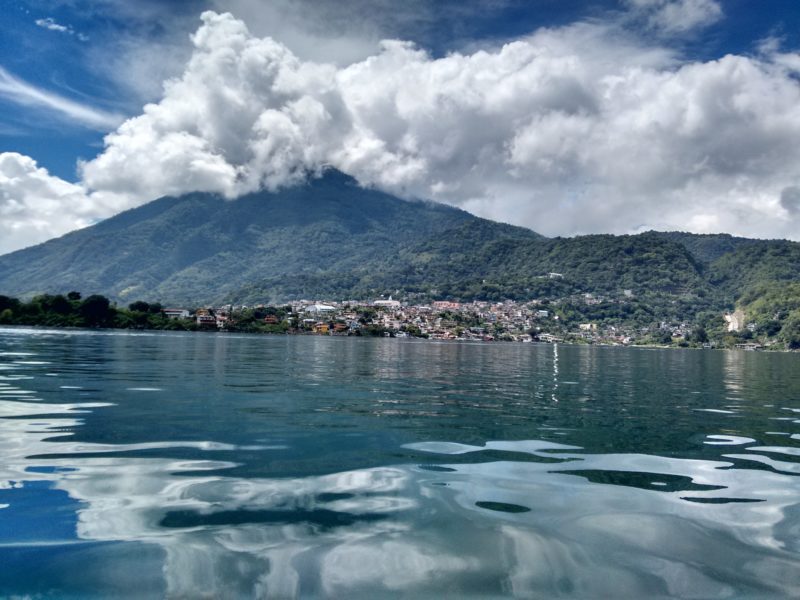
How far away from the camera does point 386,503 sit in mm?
7797

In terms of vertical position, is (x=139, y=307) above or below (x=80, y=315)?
above

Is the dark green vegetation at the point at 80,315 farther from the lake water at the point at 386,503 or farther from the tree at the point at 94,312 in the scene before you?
the lake water at the point at 386,503

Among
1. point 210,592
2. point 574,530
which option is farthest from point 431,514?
point 210,592

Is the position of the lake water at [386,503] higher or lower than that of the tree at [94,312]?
lower

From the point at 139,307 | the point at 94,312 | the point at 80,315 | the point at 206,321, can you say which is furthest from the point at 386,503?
the point at 206,321

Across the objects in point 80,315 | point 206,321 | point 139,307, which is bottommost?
point 206,321


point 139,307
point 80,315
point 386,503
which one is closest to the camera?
point 386,503

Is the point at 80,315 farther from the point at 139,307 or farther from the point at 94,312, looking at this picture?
the point at 139,307

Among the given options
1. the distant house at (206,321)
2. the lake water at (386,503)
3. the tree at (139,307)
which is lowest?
the lake water at (386,503)

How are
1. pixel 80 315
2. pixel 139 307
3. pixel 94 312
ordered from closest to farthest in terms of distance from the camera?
pixel 94 312 → pixel 80 315 → pixel 139 307

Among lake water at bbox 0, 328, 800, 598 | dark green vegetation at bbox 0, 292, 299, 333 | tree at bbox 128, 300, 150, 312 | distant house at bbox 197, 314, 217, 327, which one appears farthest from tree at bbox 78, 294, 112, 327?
lake water at bbox 0, 328, 800, 598

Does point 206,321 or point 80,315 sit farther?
point 206,321

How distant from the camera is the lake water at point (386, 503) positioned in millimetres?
5523

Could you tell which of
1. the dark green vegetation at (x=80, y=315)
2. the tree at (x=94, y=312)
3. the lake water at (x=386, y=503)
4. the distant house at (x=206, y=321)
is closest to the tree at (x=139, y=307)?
the dark green vegetation at (x=80, y=315)
